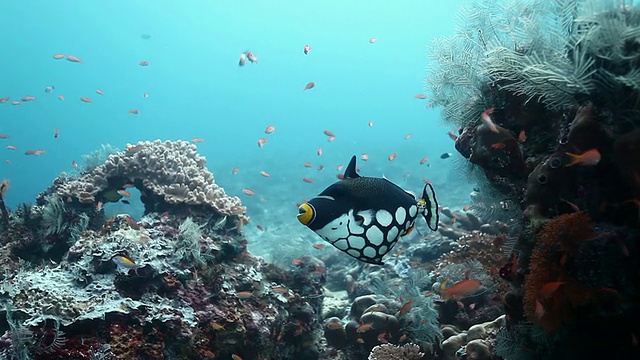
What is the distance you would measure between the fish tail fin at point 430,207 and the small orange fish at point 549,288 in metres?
0.93

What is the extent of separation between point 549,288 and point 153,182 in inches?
289

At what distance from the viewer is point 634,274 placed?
97.7 inches

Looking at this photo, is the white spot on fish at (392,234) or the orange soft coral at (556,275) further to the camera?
the orange soft coral at (556,275)

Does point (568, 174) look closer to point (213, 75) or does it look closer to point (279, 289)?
point (279, 289)

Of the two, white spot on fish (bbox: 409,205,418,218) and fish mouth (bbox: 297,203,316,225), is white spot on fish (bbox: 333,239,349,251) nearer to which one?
fish mouth (bbox: 297,203,316,225)

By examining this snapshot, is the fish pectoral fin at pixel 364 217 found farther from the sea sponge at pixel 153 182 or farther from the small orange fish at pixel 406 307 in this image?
the sea sponge at pixel 153 182

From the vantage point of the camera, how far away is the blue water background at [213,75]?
95.1 meters

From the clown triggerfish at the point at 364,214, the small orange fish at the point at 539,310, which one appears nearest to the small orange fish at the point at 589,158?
the small orange fish at the point at 539,310

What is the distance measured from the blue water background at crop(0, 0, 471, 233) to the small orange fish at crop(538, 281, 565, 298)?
52202 mm

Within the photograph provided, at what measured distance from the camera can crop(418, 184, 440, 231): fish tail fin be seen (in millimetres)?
2465

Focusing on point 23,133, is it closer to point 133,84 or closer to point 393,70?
point 133,84

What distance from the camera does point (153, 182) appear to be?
7754mm

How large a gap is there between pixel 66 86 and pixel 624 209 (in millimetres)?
154628

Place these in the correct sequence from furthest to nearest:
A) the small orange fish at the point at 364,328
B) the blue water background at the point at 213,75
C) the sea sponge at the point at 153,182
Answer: the blue water background at the point at 213,75 → the sea sponge at the point at 153,182 → the small orange fish at the point at 364,328
